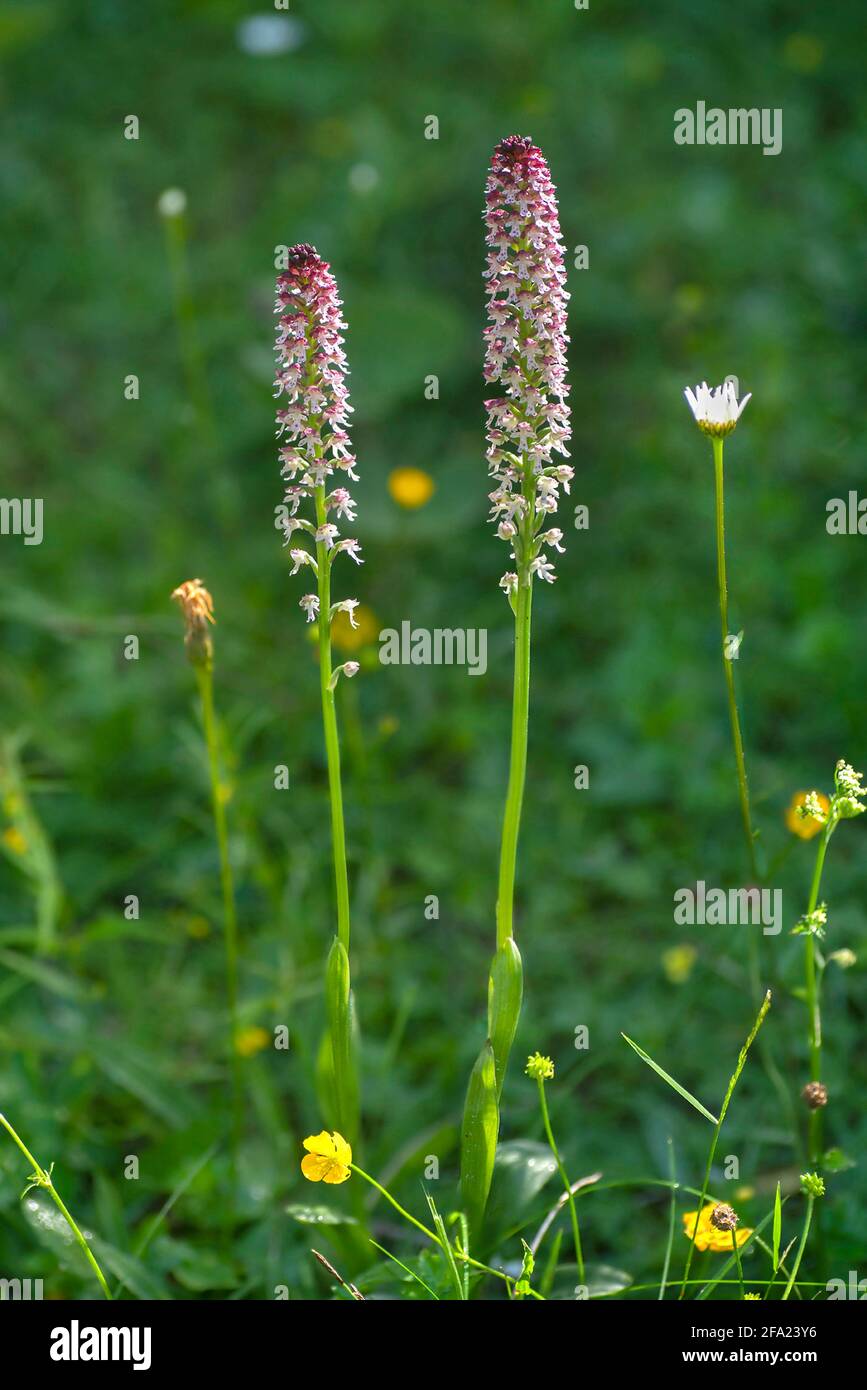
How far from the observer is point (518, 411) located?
159 centimetres

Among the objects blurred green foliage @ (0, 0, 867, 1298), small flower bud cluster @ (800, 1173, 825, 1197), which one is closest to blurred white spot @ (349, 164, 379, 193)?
blurred green foliage @ (0, 0, 867, 1298)

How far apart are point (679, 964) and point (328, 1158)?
100cm

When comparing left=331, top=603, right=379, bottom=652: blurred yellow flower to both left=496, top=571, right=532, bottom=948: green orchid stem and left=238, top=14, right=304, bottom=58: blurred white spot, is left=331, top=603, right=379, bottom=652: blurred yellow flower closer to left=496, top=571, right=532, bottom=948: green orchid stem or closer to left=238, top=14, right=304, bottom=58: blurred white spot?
left=496, top=571, right=532, bottom=948: green orchid stem

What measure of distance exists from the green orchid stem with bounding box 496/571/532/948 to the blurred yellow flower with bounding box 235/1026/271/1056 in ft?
2.76

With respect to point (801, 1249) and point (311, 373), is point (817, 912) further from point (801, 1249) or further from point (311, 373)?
point (311, 373)

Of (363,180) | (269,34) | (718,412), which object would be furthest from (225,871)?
(269,34)

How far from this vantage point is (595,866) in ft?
9.04

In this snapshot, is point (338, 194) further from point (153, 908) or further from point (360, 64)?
point (153, 908)

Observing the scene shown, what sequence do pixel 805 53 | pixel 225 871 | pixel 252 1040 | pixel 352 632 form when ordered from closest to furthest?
1. pixel 225 871
2. pixel 252 1040
3. pixel 352 632
4. pixel 805 53

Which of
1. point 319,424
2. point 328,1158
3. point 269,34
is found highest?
point 269,34

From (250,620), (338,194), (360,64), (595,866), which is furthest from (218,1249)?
(360,64)

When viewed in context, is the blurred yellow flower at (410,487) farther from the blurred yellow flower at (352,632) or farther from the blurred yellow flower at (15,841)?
the blurred yellow flower at (15,841)

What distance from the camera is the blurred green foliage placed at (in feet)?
7.39

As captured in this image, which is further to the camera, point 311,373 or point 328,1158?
point 328,1158
